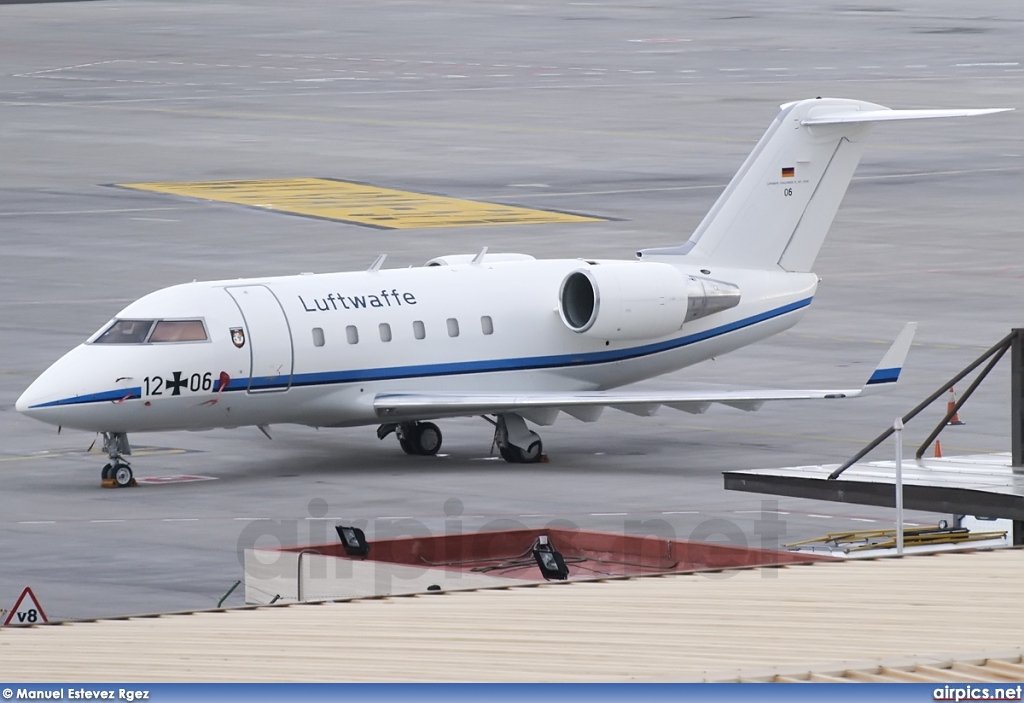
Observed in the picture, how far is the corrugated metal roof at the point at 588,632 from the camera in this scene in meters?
15.2

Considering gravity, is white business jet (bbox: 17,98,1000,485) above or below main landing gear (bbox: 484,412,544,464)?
above

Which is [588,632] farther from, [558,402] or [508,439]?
[508,439]

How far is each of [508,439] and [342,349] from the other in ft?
9.63

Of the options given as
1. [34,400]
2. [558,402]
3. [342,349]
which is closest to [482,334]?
[558,402]

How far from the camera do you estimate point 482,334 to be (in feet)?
121

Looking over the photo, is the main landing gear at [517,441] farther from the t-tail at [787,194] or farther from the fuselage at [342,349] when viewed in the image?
the t-tail at [787,194]

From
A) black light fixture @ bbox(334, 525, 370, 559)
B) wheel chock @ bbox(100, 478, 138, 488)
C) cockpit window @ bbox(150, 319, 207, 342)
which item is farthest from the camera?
cockpit window @ bbox(150, 319, 207, 342)

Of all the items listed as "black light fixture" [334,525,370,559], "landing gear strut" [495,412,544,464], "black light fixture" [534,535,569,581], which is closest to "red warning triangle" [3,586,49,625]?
"black light fixture" [334,525,370,559]

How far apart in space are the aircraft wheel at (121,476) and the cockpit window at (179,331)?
195 cm

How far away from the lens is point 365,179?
72.2m

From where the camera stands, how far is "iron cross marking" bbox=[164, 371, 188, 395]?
111 ft

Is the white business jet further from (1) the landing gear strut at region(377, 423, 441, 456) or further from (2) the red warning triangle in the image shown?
(2) the red warning triangle

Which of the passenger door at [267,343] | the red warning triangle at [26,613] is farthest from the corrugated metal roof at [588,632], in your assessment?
the passenger door at [267,343]

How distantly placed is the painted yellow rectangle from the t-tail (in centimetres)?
2205
